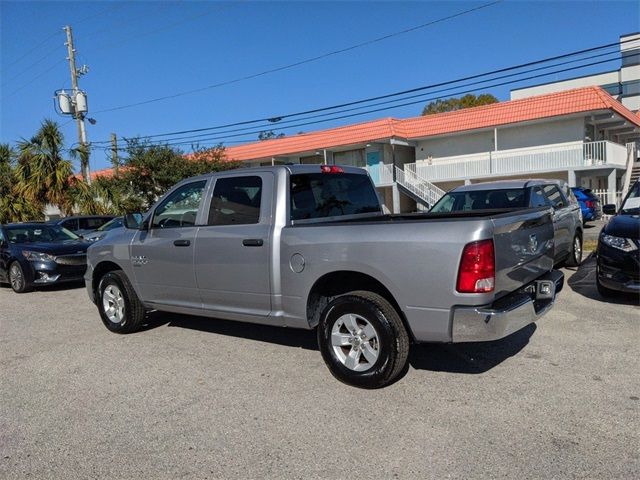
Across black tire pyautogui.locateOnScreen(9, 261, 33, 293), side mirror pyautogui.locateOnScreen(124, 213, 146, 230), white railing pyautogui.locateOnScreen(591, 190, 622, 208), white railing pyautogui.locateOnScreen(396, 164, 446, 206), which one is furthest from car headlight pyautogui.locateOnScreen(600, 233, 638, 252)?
white railing pyautogui.locateOnScreen(396, 164, 446, 206)

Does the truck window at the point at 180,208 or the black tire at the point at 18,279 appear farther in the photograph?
the black tire at the point at 18,279

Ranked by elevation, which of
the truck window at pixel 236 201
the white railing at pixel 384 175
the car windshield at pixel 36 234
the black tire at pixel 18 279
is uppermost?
the white railing at pixel 384 175

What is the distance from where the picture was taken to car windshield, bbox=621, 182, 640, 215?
7.57m

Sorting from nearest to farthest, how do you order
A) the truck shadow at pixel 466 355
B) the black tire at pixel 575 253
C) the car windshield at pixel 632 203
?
the truck shadow at pixel 466 355 → the car windshield at pixel 632 203 → the black tire at pixel 575 253

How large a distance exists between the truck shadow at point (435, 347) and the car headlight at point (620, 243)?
1726mm

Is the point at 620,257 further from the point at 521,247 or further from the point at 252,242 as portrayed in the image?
the point at 252,242

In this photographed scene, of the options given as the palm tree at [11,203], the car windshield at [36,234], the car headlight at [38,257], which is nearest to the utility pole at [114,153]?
the palm tree at [11,203]

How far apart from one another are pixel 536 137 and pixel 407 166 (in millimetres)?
7189

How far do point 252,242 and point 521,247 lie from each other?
2395mm

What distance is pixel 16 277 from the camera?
1069 centimetres

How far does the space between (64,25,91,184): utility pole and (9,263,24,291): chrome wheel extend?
603 inches

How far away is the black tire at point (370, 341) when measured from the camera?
165 inches

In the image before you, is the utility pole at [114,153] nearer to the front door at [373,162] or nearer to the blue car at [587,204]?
the front door at [373,162]

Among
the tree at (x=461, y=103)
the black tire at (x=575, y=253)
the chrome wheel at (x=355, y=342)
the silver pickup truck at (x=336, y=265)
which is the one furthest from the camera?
the tree at (x=461, y=103)
